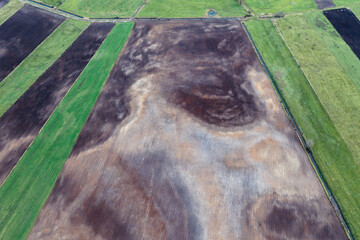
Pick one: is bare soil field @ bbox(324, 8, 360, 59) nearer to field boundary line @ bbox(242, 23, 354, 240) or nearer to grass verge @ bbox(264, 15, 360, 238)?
grass verge @ bbox(264, 15, 360, 238)

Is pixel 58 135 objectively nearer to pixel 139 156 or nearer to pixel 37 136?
pixel 37 136

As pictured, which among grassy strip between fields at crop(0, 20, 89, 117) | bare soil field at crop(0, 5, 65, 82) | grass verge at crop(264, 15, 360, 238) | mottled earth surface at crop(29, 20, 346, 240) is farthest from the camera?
bare soil field at crop(0, 5, 65, 82)

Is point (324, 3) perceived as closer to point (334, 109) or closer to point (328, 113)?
point (334, 109)

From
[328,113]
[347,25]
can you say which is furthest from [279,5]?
[328,113]

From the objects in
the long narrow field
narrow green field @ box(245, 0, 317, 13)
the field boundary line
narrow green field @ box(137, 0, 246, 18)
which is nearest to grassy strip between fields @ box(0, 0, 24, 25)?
narrow green field @ box(137, 0, 246, 18)

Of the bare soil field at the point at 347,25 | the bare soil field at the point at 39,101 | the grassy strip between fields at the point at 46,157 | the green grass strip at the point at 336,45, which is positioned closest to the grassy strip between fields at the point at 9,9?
the bare soil field at the point at 39,101

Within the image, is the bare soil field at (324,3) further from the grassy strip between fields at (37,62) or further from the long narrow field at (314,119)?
the grassy strip between fields at (37,62)

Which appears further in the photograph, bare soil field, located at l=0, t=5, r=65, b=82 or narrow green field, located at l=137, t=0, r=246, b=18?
narrow green field, located at l=137, t=0, r=246, b=18
